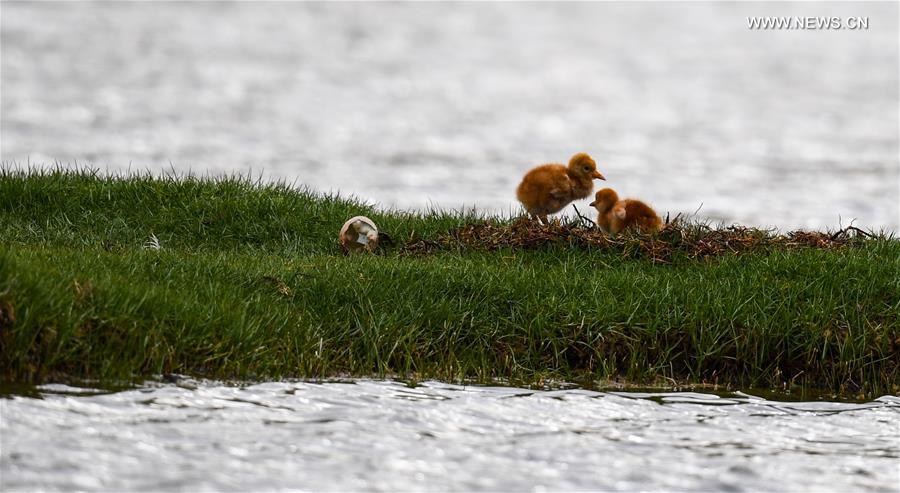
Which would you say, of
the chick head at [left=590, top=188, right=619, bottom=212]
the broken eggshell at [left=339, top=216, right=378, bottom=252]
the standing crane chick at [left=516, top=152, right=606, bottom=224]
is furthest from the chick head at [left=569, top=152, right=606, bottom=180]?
the broken eggshell at [left=339, top=216, right=378, bottom=252]

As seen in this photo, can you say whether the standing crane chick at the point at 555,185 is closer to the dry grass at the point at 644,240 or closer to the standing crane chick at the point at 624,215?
the standing crane chick at the point at 624,215

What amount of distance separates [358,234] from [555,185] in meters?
2.29

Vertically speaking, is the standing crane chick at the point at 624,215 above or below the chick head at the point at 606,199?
below

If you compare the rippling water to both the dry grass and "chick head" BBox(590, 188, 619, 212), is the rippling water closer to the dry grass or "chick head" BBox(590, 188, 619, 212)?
the dry grass

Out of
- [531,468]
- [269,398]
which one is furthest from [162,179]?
[531,468]

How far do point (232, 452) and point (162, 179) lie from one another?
7269 mm

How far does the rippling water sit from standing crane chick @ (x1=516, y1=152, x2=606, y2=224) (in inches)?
178

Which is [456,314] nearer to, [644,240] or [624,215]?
[644,240]

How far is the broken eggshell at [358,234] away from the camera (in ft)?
35.2

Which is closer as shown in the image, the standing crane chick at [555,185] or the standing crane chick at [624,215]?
the standing crane chick at [624,215]

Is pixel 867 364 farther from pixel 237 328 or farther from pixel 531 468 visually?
pixel 237 328

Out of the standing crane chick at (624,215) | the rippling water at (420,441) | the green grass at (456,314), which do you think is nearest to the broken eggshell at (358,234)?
the green grass at (456,314)

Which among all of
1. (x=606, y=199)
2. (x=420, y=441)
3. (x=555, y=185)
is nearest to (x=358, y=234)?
(x=555, y=185)

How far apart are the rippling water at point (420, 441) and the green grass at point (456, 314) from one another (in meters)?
0.53
